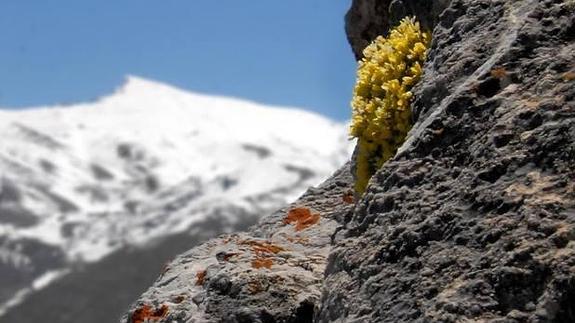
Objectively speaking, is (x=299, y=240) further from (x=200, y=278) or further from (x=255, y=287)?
(x=255, y=287)

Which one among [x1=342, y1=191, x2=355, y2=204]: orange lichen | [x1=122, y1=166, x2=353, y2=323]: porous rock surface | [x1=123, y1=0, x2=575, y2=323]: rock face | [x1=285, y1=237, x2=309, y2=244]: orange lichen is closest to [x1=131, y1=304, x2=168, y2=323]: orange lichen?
[x1=122, y1=166, x2=353, y2=323]: porous rock surface

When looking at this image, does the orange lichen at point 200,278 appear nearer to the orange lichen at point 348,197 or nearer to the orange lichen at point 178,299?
the orange lichen at point 178,299

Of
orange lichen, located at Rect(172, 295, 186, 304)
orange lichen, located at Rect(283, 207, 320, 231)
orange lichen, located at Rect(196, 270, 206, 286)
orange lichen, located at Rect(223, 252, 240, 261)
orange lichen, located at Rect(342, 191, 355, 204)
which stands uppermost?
orange lichen, located at Rect(342, 191, 355, 204)

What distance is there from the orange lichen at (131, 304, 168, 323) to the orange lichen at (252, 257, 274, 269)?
86 cm

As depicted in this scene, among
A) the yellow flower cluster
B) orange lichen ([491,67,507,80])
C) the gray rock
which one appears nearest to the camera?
the gray rock

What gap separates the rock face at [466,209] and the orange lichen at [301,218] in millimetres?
1640

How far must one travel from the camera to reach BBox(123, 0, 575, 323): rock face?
596 cm

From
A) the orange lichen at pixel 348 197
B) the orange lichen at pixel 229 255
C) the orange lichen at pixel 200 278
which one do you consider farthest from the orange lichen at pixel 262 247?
the orange lichen at pixel 348 197

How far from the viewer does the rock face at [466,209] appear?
5.96m

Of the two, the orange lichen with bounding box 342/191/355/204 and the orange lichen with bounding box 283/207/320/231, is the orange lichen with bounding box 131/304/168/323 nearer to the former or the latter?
the orange lichen with bounding box 283/207/320/231

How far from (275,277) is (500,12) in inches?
105

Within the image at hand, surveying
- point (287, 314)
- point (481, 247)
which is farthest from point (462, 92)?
point (287, 314)

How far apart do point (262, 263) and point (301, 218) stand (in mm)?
1970

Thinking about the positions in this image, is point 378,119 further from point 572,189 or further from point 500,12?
point 572,189
